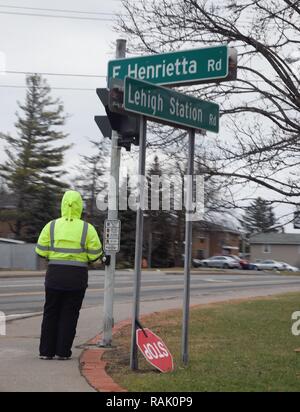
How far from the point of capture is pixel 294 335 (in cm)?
1009

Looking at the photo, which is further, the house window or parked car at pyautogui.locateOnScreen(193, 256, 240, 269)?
the house window

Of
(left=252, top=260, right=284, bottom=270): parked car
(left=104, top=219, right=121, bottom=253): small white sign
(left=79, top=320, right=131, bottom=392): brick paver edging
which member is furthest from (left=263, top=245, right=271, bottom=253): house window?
(left=79, top=320, right=131, bottom=392): brick paver edging

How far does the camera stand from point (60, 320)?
793 cm

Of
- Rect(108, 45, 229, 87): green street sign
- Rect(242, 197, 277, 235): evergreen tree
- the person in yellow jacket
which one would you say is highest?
Rect(108, 45, 229, 87): green street sign

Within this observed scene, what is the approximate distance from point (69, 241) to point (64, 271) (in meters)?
0.35

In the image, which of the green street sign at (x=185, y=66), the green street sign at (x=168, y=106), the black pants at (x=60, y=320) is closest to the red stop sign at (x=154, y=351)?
the black pants at (x=60, y=320)

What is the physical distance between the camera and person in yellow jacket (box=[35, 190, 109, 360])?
7859mm

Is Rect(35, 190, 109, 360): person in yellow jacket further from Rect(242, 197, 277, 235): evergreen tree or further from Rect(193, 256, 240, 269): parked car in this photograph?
Rect(193, 256, 240, 269): parked car

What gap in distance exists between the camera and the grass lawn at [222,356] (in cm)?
652

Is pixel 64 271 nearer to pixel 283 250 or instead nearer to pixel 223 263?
pixel 223 263

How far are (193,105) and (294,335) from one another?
13.7 ft

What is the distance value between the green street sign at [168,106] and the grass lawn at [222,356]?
8.68 ft

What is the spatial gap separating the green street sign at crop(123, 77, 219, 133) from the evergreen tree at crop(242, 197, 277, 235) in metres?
3.98
